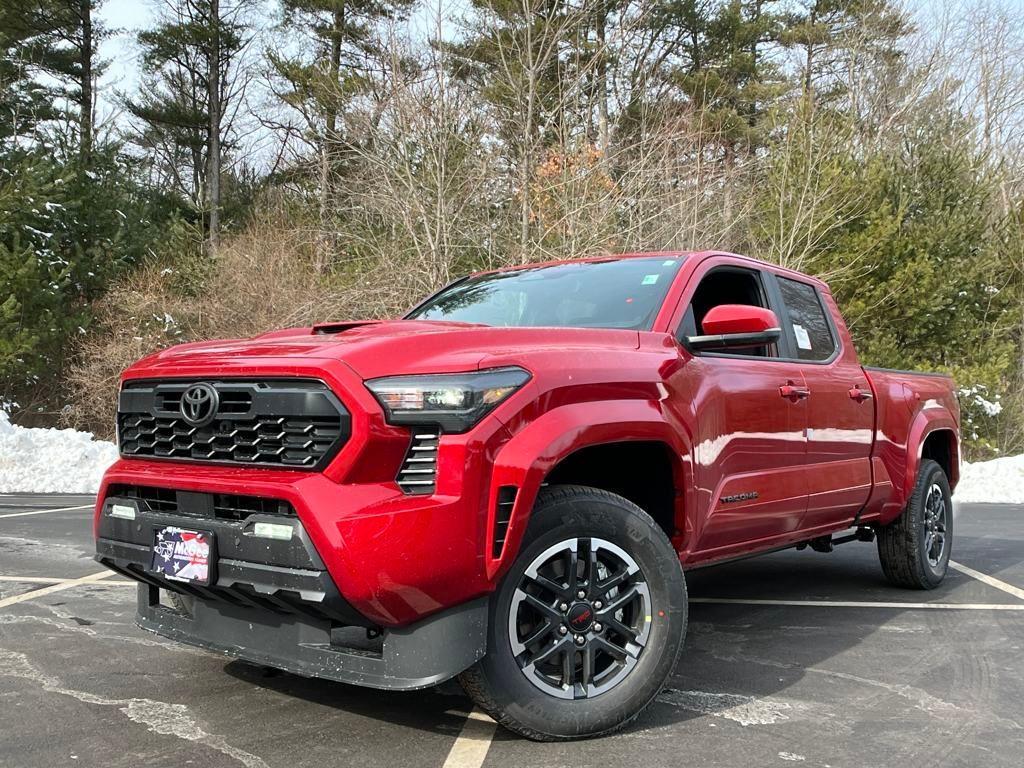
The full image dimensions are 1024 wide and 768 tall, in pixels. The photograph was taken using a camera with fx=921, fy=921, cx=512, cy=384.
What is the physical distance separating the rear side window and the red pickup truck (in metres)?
0.83

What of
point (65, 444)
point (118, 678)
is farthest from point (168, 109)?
point (118, 678)

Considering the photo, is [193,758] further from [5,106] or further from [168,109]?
[168,109]

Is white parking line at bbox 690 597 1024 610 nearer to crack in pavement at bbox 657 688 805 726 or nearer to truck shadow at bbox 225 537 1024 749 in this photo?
truck shadow at bbox 225 537 1024 749

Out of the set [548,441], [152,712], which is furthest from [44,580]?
[548,441]

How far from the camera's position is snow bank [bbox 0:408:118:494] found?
493 inches

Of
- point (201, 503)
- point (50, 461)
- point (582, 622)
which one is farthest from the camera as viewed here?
point (50, 461)

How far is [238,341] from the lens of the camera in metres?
3.77

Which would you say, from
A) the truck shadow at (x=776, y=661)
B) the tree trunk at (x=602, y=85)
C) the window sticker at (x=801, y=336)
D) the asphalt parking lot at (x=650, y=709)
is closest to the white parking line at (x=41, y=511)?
the asphalt parking lot at (x=650, y=709)

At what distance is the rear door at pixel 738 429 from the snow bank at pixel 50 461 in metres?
10.4

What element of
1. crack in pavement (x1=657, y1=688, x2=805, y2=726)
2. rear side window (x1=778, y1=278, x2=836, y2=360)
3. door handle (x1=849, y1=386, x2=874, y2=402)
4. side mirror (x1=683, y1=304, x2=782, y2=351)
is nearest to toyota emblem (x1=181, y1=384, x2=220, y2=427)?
side mirror (x1=683, y1=304, x2=782, y2=351)

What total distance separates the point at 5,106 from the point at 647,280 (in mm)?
22250

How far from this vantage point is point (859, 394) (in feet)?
17.4

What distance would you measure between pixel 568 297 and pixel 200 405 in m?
1.95

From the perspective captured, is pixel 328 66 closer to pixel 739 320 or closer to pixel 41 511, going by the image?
pixel 41 511
